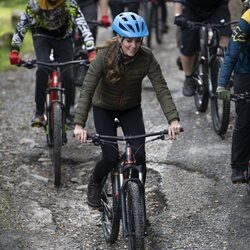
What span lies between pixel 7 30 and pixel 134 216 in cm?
1162

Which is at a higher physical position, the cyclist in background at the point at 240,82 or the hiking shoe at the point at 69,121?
the cyclist in background at the point at 240,82

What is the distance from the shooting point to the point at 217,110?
8477mm

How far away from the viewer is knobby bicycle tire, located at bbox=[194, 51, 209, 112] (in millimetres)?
8680

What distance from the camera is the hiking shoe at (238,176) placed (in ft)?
21.0

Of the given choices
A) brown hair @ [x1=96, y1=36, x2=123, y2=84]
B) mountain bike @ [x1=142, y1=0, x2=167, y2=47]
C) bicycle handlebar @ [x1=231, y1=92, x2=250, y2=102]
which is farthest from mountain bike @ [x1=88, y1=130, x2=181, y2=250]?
mountain bike @ [x1=142, y1=0, x2=167, y2=47]

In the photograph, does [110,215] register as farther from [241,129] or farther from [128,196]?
[241,129]

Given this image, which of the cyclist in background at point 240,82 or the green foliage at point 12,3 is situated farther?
the green foliage at point 12,3

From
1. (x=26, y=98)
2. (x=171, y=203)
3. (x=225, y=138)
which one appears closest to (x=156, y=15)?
(x=26, y=98)

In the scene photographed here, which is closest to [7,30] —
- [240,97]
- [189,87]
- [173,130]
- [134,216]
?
[189,87]

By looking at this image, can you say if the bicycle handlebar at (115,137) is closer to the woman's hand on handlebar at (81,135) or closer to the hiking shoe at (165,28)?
the woman's hand on handlebar at (81,135)

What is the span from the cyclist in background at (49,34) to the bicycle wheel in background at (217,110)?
67.1 inches

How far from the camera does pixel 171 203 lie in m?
6.56

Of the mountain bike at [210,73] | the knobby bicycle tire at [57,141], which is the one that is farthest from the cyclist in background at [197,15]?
the knobby bicycle tire at [57,141]

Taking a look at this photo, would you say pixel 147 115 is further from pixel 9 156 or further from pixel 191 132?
pixel 9 156
